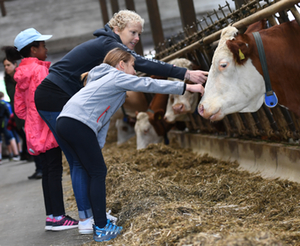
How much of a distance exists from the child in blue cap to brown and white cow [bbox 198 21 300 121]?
133 centimetres

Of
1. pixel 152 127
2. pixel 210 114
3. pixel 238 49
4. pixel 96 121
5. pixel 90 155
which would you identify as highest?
pixel 238 49

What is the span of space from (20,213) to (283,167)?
262cm

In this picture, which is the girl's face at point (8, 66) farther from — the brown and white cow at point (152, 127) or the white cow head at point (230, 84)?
the white cow head at point (230, 84)

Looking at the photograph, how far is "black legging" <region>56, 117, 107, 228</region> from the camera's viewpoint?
253 centimetres

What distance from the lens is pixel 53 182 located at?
3156 millimetres

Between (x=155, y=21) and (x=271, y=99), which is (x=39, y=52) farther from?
(x=155, y=21)

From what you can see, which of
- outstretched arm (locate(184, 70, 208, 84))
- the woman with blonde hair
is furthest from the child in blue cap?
outstretched arm (locate(184, 70, 208, 84))

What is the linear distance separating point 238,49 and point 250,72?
208 mm

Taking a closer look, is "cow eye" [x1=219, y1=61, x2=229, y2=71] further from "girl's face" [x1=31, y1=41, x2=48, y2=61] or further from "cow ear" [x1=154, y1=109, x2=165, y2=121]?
"cow ear" [x1=154, y1=109, x2=165, y2=121]

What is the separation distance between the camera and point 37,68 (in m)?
3.35

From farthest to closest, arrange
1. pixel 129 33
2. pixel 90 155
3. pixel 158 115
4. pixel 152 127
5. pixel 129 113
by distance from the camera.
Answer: pixel 129 113 → pixel 152 127 → pixel 158 115 → pixel 129 33 → pixel 90 155

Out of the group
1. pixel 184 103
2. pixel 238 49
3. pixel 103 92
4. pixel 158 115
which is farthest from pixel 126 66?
pixel 158 115

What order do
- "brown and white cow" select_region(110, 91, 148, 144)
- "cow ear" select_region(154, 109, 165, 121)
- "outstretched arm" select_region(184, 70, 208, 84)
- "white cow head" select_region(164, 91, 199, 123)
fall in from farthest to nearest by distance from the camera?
"brown and white cow" select_region(110, 91, 148, 144), "cow ear" select_region(154, 109, 165, 121), "white cow head" select_region(164, 91, 199, 123), "outstretched arm" select_region(184, 70, 208, 84)

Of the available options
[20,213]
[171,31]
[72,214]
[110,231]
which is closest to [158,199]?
[110,231]
